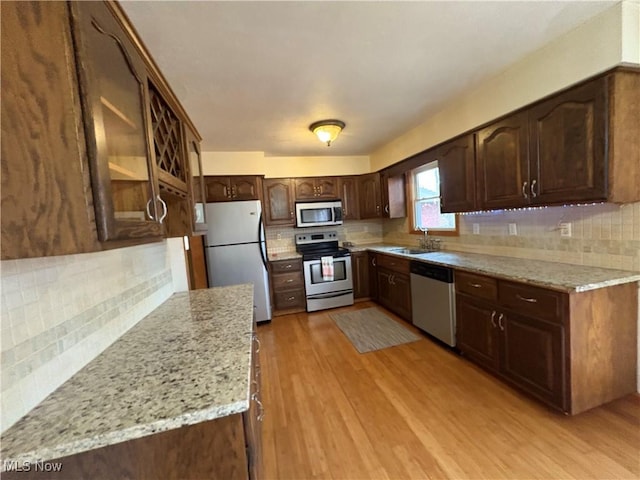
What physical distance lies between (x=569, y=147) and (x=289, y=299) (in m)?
3.37

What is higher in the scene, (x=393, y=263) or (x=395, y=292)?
(x=393, y=263)

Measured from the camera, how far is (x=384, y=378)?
91.0 inches

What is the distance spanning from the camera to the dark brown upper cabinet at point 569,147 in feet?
5.33

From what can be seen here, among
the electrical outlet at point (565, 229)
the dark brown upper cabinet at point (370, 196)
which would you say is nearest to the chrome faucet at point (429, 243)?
the dark brown upper cabinet at point (370, 196)

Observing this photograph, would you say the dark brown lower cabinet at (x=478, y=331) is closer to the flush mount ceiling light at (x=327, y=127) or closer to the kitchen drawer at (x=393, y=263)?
the kitchen drawer at (x=393, y=263)

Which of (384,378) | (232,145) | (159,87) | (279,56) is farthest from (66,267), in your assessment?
(232,145)

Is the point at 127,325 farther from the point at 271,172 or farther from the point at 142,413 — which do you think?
the point at 271,172

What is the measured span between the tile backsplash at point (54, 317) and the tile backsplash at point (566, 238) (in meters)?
3.00

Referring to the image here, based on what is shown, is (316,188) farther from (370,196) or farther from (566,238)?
(566,238)

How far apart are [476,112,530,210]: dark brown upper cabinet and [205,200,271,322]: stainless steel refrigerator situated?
260cm

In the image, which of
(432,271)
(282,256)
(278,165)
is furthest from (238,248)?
(432,271)

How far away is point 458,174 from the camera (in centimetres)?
270

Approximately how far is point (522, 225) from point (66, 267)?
3098 millimetres

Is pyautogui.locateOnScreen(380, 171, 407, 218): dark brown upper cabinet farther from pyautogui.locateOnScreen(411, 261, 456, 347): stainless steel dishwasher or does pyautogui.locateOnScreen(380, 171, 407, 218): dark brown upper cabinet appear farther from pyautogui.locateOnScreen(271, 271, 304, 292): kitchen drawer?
pyautogui.locateOnScreen(271, 271, 304, 292): kitchen drawer
